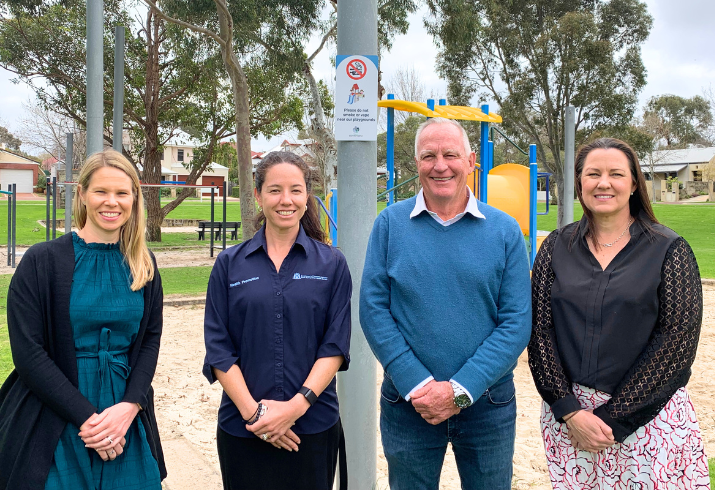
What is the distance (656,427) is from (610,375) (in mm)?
268

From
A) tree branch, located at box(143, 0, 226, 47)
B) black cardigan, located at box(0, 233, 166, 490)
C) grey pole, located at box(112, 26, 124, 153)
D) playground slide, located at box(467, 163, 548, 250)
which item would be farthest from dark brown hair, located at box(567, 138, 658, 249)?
tree branch, located at box(143, 0, 226, 47)

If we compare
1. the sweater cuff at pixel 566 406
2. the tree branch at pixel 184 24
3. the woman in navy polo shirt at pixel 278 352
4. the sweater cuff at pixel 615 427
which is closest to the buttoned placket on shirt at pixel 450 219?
the woman in navy polo shirt at pixel 278 352

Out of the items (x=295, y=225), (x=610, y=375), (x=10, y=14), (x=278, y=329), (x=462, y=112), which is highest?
(x=10, y=14)

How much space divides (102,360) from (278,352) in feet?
2.16

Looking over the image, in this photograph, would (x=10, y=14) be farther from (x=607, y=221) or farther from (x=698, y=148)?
(x=698, y=148)

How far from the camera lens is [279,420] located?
2432mm

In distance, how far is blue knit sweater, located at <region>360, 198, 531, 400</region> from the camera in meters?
2.49

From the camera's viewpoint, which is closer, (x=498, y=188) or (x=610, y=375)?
(x=610, y=375)

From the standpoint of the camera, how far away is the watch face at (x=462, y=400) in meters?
2.42

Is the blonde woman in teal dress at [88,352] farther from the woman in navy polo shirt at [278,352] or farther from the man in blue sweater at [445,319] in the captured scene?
the man in blue sweater at [445,319]

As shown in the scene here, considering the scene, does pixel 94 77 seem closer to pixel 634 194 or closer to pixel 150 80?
pixel 634 194

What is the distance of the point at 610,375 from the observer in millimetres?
2520

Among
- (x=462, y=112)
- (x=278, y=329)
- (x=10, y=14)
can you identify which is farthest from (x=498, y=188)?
(x=10, y=14)

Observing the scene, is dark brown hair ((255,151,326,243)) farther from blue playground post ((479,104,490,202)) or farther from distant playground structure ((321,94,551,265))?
blue playground post ((479,104,490,202))
